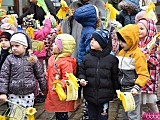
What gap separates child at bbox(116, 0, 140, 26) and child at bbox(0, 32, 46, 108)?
9.43 ft

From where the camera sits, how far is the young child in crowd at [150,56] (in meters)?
5.55

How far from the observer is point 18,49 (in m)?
4.95

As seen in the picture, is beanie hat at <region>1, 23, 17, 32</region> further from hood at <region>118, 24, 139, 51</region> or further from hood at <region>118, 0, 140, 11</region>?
hood at <region>118, 0, 140, 11</region>

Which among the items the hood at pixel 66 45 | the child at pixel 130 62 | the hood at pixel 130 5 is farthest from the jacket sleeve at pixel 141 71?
the hood at pixel 130 5

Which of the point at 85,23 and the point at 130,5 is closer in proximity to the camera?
the point at 85,23

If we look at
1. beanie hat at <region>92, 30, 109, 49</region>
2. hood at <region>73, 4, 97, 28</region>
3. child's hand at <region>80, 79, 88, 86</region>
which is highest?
hood at <region>73, 4, 97, 28</region>

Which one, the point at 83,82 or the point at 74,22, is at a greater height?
the point at 74,22

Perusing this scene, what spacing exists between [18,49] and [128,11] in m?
3.12

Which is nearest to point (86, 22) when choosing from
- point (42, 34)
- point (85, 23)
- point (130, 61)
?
point (85, 23)

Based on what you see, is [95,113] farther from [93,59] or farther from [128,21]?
[128,21]

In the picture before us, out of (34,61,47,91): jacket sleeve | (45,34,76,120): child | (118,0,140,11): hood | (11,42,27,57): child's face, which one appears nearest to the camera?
(11,42,27,57): child's face

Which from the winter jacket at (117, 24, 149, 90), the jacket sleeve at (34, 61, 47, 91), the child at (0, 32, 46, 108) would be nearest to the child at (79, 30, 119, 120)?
the winter jacket at (117, 24, 149, 90)

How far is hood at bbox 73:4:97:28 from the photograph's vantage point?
5.57m

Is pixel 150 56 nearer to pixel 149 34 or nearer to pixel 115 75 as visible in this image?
pixel 149 34
